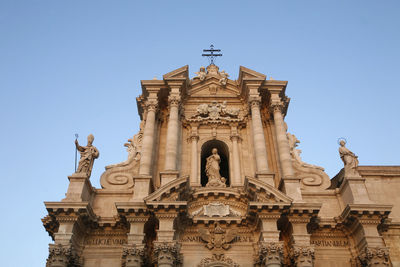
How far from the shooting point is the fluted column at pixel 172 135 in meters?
16.4

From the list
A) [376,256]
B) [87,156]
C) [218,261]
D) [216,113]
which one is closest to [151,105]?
[216,113]

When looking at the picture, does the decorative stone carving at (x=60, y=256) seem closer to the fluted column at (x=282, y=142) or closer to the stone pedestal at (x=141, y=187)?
the stone pedestal at (x=141, y=187)

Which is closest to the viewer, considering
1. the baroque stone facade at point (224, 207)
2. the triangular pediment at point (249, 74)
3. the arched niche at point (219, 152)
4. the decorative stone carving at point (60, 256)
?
the decorative stone carving at point (60, 256)

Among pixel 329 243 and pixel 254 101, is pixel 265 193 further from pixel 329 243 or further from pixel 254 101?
pixel 254 101

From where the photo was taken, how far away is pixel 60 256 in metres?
12.8

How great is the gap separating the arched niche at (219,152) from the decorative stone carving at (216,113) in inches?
45.3

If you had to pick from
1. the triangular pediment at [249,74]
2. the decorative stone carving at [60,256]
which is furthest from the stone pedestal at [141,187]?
the triangular pediment at [249,74]

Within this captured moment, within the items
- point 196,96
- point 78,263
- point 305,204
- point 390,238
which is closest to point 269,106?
point 196,96

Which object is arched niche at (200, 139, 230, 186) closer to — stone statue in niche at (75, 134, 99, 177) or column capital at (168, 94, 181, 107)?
column capital at (168, 94, 181, 107)

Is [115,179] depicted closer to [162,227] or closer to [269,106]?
[162,227]

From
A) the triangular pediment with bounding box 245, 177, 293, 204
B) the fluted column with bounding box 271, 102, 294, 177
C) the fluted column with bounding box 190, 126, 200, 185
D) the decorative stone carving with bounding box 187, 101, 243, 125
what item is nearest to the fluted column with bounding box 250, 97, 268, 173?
the fluted column with bounding box 271, 102, 294, 177

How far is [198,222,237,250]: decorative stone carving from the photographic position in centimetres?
1413

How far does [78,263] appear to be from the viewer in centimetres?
1367

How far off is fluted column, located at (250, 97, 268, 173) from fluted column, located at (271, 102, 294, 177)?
2.24ft
